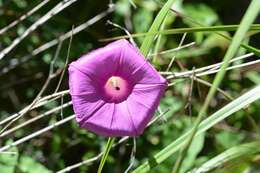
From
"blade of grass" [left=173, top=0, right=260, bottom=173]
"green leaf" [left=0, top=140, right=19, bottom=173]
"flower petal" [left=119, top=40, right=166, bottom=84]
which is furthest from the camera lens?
"green leaf" [left=0, top=140, right=19, bottom=173]

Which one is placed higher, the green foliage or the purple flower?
the purple flower

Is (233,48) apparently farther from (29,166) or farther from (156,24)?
(29,166)

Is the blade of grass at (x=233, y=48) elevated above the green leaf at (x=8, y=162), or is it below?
above

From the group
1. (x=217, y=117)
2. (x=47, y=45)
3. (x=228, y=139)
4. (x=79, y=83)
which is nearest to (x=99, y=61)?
(x=79, y=83)

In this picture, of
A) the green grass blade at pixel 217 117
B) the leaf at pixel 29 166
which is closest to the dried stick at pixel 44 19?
the leaf at pixel 29 166

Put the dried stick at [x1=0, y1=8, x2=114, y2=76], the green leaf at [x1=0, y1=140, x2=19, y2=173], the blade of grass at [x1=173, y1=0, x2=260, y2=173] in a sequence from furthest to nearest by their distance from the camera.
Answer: the dried stick at [x1=0, y1=8, x2=114, y2=76] → the green leaf at [x1=0, y1=140, x2=19, y2=173] → the blade of grass at [x1=173, y1=0, x2=260, y2=173]

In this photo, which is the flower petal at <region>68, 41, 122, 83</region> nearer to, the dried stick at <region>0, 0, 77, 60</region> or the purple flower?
the purple flower

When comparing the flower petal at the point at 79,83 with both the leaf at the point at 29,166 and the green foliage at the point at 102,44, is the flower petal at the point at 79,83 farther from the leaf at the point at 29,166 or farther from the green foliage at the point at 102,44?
the green foliage at the point at 102,44

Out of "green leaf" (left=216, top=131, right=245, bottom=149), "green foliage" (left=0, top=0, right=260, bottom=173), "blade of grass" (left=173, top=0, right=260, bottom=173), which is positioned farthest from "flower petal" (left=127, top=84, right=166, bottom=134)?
"green leaf" (left=216, top=131, right=245, bottom=149)

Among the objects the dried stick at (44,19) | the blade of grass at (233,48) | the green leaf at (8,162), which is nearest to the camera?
the blade of grass at (233,48)

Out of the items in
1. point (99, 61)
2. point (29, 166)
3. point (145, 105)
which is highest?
point (99, 61)
